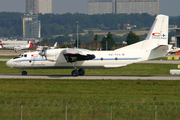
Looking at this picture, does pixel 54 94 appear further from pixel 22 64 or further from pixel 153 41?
pixel 153 41

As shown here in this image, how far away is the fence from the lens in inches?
675

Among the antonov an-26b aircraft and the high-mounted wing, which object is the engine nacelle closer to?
the antonov an-26b aircraft

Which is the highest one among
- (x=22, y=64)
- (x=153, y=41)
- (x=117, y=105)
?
(x=153, y=41)

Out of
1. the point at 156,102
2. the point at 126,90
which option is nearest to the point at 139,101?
the point at 156,102

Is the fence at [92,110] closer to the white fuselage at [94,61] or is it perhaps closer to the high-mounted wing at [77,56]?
the high-mounted wing at [77,56]

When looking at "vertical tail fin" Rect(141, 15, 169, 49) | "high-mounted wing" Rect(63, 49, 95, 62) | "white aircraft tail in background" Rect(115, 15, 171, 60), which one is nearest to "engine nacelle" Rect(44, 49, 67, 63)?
"high-mounted wing" Rect(63, 49, 95, 62)

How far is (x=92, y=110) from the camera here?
18375 millimetres

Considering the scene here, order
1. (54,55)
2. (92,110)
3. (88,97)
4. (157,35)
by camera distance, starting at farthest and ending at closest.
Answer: (157,35)
(54,55)
(88,97)
(92,110)

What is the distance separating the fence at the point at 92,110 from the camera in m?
17.1

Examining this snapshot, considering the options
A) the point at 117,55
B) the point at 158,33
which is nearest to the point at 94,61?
the point at 117,55

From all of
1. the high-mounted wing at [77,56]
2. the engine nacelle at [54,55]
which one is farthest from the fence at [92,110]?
the high-mounted wing at [77,56]

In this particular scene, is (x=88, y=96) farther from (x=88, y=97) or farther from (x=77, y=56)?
(x=77, y=56)

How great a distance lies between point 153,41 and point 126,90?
1187cm

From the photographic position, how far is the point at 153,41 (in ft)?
122
